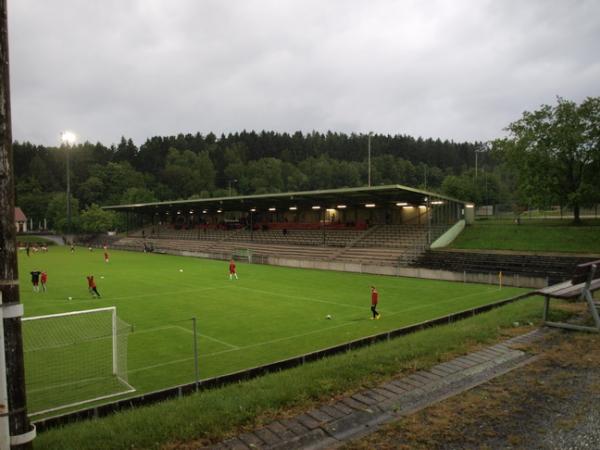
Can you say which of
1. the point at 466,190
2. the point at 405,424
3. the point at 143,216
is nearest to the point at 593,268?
the point at 405,424

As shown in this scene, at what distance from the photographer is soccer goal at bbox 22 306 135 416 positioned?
31.8 ft

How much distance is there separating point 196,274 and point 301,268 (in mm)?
9716

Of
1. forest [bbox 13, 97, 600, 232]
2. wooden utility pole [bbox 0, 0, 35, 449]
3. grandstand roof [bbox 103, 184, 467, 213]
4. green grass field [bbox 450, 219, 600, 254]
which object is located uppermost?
forest [bbox 13, 97, 600, 232]

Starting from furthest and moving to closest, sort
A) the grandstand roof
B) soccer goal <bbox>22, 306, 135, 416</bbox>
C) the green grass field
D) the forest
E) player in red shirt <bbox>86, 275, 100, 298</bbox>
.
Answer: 1. the forest
2. the grandstand roof
3. the green grass field
4. player in red shirt <bbox>86, 275, 100, 298</bbox>
5. soccer goal <bbox>22, 306, 135, 416</bbox>

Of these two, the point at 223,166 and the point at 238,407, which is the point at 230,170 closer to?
the point at 223,166

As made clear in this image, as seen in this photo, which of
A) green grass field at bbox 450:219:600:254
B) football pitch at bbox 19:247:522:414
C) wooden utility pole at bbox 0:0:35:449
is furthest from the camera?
green grass field at bbox 450:219:600:254

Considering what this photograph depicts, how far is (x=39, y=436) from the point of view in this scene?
5.73m

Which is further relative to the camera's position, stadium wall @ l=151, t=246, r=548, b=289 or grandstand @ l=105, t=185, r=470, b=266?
grandstand @ l=105, t=185, r=470, b=266

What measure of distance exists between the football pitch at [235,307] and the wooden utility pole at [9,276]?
21.6 ft

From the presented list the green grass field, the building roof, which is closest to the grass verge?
the green grass field

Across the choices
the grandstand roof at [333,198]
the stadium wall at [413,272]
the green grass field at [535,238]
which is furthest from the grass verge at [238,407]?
the green grass field at [535,238]

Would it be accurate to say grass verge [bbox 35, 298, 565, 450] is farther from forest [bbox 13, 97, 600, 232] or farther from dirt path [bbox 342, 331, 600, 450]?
forest [bbox 13, 97, 600, 232]

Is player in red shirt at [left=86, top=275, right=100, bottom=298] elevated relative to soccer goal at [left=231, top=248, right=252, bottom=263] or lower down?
elevated

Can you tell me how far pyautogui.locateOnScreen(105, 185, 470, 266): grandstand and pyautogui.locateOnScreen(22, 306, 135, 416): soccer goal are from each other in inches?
1046
